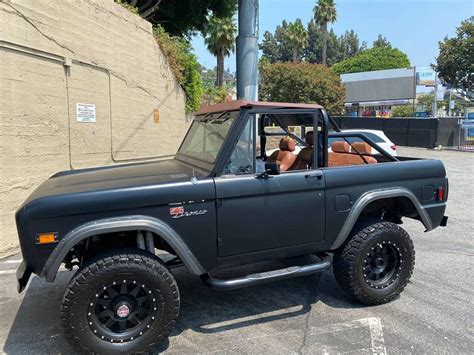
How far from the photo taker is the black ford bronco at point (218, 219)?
10.1 ft

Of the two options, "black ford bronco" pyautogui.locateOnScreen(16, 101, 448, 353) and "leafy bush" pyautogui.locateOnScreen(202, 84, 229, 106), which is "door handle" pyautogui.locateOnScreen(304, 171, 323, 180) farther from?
"leafy bush" pyautogui.locateOnScreen(202, 84, 229, 106)

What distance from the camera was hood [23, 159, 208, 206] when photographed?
3325mm

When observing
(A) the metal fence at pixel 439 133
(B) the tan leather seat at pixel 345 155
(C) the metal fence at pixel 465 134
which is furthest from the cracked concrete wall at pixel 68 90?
(C) the metal fence at pixel 465 134

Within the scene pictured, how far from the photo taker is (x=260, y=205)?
11.8 ft

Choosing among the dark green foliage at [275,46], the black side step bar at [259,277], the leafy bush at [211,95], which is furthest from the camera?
the dark green foliage at [275,46]

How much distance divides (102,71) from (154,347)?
5.85m

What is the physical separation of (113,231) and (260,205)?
1233 millimetres

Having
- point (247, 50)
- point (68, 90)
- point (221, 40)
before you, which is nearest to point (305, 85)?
point (221, 40)

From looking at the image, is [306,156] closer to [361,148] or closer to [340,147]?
[340,147]

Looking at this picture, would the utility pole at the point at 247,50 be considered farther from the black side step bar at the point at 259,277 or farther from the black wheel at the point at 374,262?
the black side step bar at the point at 259,277

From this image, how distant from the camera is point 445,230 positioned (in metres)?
6.85

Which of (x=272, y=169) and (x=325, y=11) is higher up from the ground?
(x=325, y=11)

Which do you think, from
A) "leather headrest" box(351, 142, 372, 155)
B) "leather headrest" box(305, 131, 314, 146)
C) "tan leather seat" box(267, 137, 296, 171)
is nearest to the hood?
"tan leather seat" box(267, 137, 296, 171)

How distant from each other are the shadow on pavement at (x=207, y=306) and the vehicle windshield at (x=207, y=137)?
1.45 m
